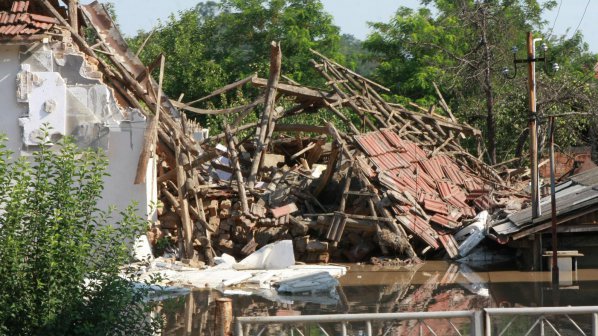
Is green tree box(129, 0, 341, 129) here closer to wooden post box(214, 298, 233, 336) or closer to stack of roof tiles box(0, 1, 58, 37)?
stack of roof tiles box(0, 1, 58, 37)

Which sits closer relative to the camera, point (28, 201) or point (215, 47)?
point (28, 201)

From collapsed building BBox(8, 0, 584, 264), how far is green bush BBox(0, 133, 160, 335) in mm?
10070

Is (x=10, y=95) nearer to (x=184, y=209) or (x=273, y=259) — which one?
(x=184, y=209)

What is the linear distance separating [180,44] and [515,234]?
27.6m

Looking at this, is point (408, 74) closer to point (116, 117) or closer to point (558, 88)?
point (558, 88)

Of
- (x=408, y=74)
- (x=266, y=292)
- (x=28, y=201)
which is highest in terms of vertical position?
(x=408, y=74)

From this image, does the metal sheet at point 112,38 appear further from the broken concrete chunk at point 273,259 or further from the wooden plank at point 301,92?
the broken concrete chunk at point 273,259

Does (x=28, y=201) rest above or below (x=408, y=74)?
below

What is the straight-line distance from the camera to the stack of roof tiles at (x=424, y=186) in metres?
22.5

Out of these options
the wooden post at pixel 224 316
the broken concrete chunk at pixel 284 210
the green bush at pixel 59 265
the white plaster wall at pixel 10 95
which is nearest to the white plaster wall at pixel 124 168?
the white plaster wall at pixel 10 95

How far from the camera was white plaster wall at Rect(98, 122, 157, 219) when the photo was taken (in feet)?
66.3

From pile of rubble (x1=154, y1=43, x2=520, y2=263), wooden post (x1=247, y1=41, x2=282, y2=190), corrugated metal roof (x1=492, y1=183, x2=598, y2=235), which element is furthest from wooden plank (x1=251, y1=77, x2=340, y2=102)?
corrugated metal roof (x1=492, y1=183, x2=598, y2=235)

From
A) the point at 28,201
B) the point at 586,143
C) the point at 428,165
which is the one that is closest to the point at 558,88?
the point at 586,143

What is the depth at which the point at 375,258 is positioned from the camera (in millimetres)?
22141
